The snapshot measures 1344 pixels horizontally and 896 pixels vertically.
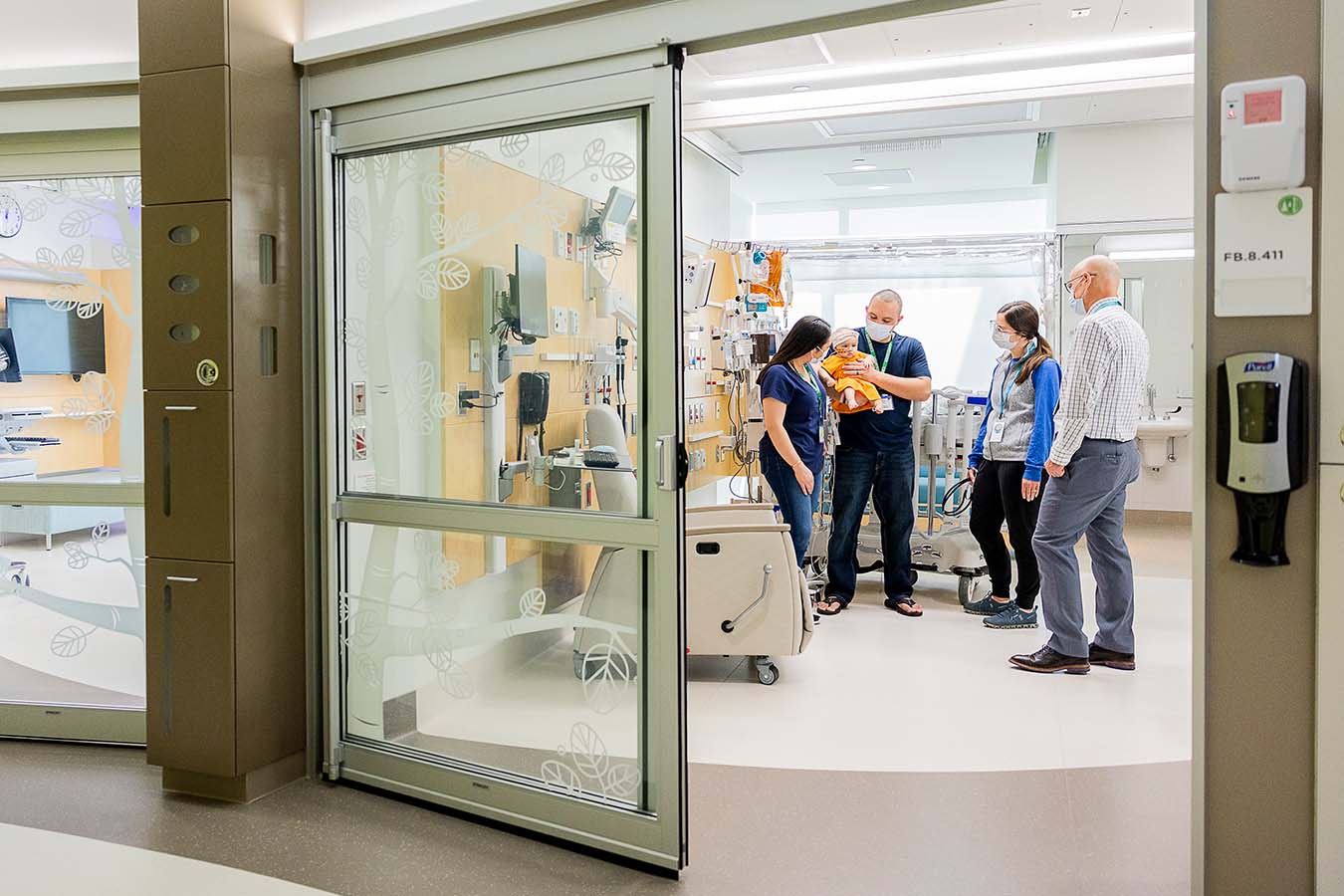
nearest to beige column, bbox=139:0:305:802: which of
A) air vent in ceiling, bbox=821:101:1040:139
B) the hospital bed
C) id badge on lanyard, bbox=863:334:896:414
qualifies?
the hospital bed

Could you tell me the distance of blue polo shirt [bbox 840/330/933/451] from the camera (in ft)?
18.4

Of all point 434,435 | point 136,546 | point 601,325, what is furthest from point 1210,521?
point 136,546

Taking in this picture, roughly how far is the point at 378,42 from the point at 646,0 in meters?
0.90

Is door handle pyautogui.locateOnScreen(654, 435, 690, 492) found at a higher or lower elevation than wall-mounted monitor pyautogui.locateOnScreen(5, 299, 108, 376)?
lower

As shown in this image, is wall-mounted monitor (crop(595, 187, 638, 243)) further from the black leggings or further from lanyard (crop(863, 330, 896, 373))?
lanyard (crop(863, 330, 896, 373))

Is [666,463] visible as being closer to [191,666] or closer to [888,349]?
[191,666]

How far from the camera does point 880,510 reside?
5.69 m

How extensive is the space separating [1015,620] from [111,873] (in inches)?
160

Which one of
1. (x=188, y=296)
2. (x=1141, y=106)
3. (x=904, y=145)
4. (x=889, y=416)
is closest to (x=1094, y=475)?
(x=889, y=416)

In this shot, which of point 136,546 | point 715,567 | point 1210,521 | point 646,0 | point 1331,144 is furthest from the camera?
point 715,567

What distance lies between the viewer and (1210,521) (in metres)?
2.22

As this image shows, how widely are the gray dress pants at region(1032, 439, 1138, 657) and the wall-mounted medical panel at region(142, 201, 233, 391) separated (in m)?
3.13

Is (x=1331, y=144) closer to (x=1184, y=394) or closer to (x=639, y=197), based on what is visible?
(x=639, y=197)

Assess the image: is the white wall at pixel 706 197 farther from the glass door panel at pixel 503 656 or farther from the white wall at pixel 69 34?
the glass door panel at pixel 503 656
